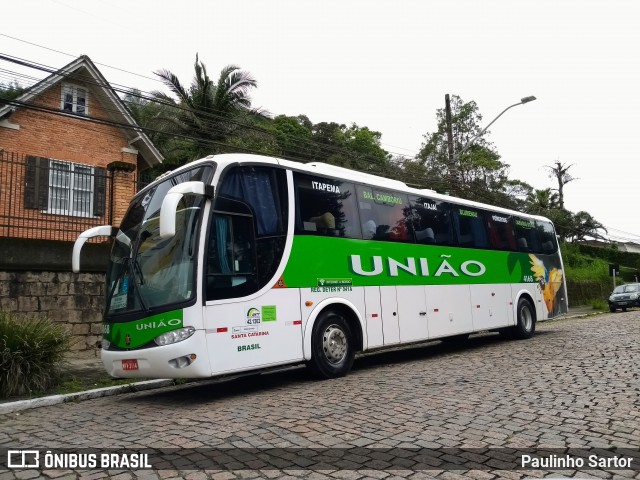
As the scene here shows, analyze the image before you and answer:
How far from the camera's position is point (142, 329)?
22.1 ft

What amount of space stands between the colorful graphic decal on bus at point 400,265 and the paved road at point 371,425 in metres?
1.72

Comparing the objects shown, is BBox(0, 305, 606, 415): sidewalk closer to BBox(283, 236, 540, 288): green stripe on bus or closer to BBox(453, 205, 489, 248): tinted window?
BBox(283, 236, 540, 288): green stripe on bus

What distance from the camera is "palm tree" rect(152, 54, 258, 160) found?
26.3m

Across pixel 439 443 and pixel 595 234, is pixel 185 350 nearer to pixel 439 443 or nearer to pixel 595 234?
pixel 439 443

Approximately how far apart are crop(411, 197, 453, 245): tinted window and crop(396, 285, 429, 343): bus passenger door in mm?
1152

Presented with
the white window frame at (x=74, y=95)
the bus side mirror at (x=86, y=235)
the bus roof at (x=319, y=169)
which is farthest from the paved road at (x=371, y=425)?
the white window frame at (x=74, y=95)

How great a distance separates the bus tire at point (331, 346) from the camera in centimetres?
802

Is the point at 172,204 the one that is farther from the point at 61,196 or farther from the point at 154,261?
the point at 61,196

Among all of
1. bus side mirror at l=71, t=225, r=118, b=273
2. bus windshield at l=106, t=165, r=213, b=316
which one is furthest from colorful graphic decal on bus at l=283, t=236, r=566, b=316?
bus side mirror at l=71, t=225, r=118, b=273

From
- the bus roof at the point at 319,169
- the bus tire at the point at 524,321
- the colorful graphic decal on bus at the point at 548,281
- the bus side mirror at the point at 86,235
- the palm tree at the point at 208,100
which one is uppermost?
the palm tree at the point at 208,100

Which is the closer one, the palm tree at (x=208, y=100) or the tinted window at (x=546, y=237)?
the tinted window at (x=546, y=237)

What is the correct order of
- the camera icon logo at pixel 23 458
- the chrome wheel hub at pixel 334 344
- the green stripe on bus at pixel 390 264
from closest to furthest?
the camera icon logo at pixel 23 458 → the green stripe on bus at pixel 390 264 → the chrome wheel hub at pixel 334 344

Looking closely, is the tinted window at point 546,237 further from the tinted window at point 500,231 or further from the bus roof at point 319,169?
the bus roof at point 319,169

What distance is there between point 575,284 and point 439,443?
34018mm
